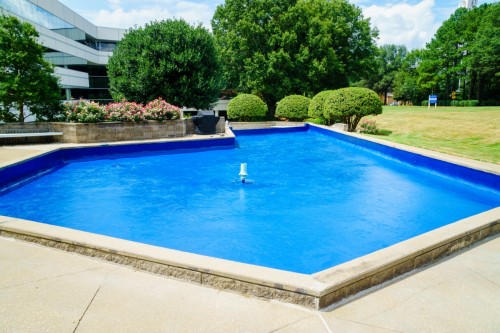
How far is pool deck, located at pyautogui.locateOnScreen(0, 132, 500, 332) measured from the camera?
2.48m

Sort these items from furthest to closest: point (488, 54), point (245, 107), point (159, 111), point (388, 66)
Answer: point (388, 66) → point (488, 54) → point (245, 107) → point (159, 111)

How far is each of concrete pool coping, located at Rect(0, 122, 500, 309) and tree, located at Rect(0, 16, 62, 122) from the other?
34.1ft

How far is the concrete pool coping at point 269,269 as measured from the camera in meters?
2.85

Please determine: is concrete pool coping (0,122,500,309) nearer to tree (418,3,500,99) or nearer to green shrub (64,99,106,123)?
green shrub (64,99,106,123)

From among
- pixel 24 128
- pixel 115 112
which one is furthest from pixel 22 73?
pixel 115 112

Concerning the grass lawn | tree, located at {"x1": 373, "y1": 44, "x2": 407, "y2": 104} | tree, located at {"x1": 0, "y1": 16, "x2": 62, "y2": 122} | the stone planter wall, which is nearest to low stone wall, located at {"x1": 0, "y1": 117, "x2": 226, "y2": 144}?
the stone planter wall

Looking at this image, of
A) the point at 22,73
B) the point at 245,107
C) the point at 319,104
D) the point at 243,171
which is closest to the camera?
the point at 243,171

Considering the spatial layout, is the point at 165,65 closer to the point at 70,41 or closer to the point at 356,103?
the point at 356,103

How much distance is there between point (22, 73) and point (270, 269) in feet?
45.4

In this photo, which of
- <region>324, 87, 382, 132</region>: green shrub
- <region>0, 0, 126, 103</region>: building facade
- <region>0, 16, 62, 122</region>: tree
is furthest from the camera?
<region>0, 0, 126, 103</region>: building facade

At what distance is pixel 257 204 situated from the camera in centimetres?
700

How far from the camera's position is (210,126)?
51.2ft

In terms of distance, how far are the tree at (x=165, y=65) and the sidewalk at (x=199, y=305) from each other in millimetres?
15907

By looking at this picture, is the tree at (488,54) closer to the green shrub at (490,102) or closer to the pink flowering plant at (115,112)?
the green shrub at (490,102)
